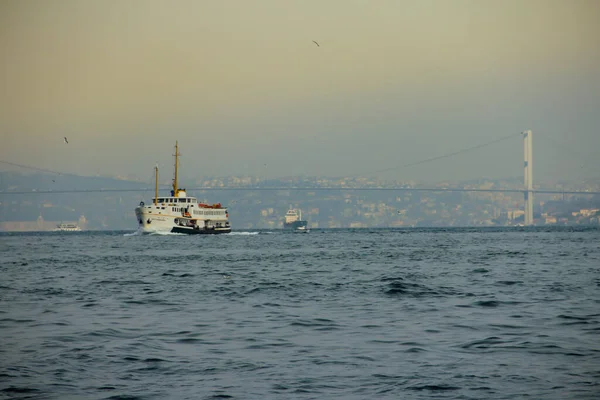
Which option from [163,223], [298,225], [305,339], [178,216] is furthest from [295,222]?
[305,339]

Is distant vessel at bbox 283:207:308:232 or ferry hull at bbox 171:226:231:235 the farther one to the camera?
distant vessel at bbox 283:207:308:232

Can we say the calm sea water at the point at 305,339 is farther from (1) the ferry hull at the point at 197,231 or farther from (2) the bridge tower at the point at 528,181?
(2) the bridge tower at the point at 528,181

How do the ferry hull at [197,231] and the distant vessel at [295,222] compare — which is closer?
the ferry hull at [197,231]

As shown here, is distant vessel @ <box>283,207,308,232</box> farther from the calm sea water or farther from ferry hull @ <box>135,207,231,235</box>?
the calm sea water

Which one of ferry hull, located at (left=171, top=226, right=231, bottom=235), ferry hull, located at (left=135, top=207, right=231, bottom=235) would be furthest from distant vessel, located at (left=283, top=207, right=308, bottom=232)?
ferry hull, located at (left=135, top=207, right=231, bottom=235)

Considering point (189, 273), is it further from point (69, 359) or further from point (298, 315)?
point (69, 359)

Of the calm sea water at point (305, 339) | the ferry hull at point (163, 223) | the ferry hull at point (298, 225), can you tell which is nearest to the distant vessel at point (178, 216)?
the ferry hull at point (163, 223)

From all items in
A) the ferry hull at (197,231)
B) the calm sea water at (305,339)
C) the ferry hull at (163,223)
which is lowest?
the calm sea water at (305,339)

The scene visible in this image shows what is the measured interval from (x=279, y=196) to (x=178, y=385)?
15851 centimetres

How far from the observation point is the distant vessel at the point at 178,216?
290 feet

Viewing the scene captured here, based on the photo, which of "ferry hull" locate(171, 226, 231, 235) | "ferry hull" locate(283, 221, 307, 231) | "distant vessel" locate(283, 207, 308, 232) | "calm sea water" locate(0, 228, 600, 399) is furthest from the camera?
"distant vessel" locate(283, 207, 308, 232)

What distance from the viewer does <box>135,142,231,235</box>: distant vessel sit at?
88.5 meters

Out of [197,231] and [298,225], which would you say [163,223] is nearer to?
[197,231]

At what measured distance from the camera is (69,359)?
12.2m
